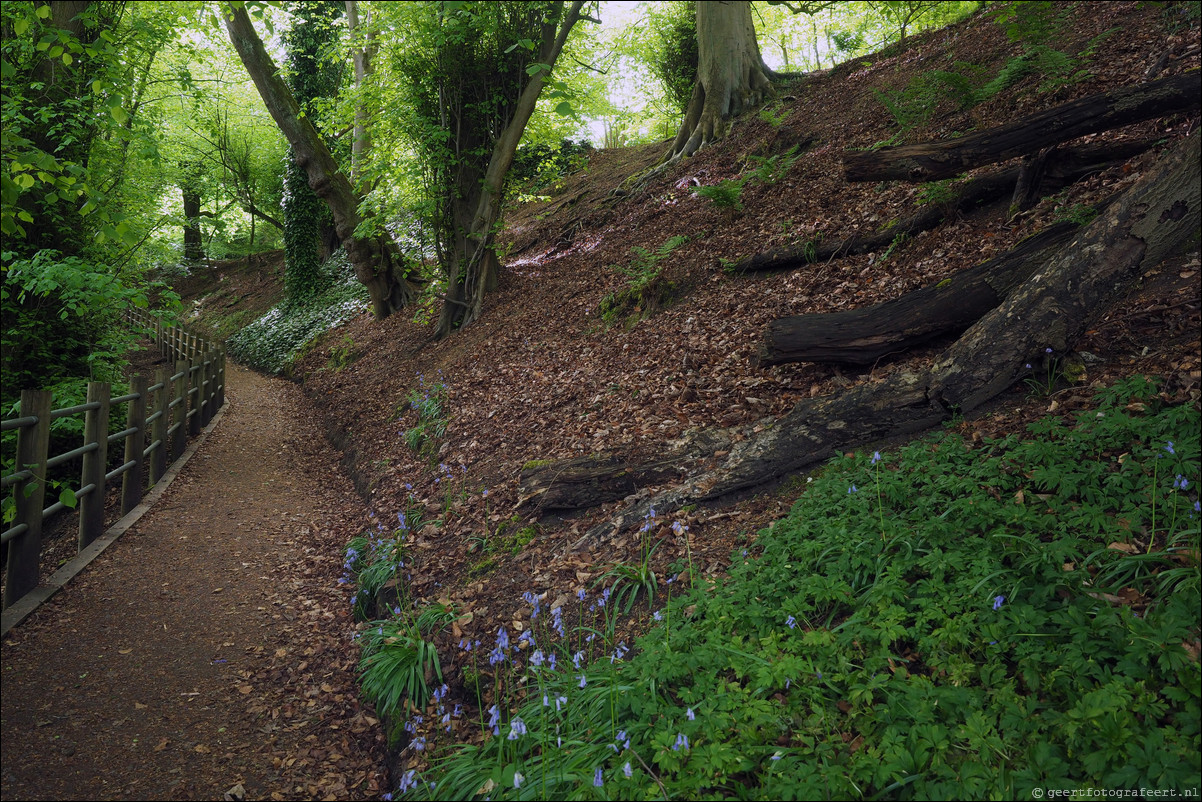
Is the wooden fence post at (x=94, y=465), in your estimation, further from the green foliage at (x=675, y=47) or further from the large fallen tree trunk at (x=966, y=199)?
the green foliage at (x=675, y=47)

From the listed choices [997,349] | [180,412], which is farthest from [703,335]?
Result: [180,412]

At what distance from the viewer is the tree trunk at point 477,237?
11.9m

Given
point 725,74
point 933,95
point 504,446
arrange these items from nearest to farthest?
point 504,446
point 933,95
point 725,74

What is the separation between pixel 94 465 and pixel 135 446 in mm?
1112

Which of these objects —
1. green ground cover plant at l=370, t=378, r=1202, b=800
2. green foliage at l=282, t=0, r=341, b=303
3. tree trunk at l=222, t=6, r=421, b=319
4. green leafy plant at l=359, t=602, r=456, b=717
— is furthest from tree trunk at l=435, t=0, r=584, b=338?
green foliage at l=282, t=0, r=341, b=303

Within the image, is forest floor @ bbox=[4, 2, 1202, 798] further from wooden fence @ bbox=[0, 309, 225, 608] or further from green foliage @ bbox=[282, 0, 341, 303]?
green foliage @ bbox=[282, 0, 341, 303]

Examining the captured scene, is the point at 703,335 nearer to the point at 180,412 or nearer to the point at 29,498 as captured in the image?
the point at 29,498

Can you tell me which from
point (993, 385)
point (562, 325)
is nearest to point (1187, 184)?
point (993, 385)

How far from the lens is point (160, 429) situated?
800cm

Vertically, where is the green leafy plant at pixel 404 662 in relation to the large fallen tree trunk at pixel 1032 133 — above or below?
below

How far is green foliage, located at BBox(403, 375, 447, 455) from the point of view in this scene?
27.7ft

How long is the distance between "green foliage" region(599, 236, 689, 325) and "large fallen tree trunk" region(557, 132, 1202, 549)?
426 centimetres

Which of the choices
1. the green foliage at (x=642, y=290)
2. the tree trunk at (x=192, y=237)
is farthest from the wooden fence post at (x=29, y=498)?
the tree trunk at (x=192, y=237)

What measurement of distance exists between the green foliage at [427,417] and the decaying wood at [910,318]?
14.4 ft
